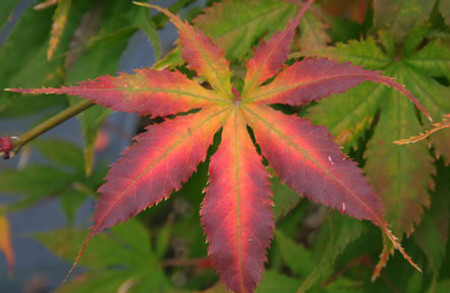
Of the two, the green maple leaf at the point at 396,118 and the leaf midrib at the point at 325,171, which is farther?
the green maple leaf at the point at 396,118

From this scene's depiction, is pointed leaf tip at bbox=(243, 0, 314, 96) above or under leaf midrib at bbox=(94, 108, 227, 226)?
above

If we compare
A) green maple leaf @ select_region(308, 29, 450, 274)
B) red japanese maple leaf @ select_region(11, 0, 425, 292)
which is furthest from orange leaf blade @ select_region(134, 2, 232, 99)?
green maple leaf @ select_region(308, 29, 450, 274)

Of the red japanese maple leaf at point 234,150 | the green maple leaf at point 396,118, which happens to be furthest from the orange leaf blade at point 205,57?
the green maple leaf at point 396,118

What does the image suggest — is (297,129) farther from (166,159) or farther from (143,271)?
(143,271)

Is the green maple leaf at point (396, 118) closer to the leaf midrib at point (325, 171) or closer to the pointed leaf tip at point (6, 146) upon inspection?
the leaf midrib at point (325, 171)

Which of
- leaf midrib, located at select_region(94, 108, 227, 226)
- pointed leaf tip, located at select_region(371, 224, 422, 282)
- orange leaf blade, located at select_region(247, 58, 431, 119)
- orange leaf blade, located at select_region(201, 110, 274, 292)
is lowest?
pointed leaf tip, located at select_region(371, 224, 422, 282)

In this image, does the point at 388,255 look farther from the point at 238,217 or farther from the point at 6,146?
the point at 6,146

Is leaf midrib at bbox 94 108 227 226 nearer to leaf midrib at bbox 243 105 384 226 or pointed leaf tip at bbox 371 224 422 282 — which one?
leaf midrib at bbox 243 105 384 226
